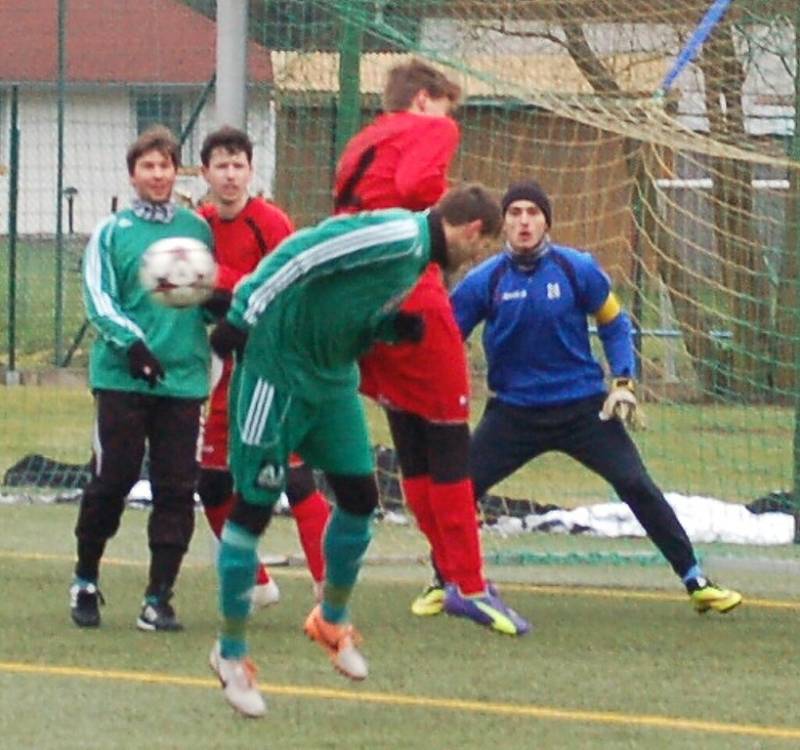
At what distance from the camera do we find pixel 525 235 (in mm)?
9266

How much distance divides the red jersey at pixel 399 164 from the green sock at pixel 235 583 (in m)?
1.67

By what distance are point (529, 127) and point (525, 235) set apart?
3276 millimetres

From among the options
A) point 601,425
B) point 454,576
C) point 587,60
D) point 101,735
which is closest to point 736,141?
point 587,60

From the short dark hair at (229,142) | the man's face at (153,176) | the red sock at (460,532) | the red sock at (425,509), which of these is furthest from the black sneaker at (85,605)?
the short dark hair at (229,142)

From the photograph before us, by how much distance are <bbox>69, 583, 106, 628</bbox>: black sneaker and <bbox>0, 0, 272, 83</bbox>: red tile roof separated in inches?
328

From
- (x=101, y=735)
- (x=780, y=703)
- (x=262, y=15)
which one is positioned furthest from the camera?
(x=262, y=15)

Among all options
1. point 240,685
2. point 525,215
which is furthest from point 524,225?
point 240,685

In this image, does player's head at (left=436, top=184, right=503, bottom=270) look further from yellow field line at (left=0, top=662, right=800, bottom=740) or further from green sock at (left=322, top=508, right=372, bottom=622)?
yellow field line at (left=0, top=662, right=800, bottom=740)

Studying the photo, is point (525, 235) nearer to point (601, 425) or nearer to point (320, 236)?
point (601, 425)

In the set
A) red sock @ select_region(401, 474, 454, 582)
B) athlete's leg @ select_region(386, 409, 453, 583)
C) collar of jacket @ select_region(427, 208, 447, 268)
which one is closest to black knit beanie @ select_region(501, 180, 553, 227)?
athlete's leg @ select_region(386, 409, 453, 583)

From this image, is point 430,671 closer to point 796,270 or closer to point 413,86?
point 413,86

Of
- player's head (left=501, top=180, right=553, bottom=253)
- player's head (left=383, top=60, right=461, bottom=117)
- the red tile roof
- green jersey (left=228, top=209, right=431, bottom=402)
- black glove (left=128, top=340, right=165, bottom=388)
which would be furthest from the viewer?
the red tile roof

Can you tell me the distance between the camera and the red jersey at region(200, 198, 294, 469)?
902cm

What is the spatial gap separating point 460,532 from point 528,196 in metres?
1.35
